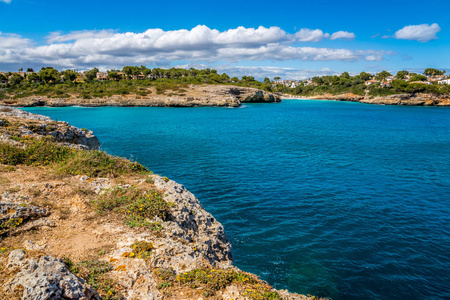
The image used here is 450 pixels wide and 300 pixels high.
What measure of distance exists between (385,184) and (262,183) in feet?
37.2

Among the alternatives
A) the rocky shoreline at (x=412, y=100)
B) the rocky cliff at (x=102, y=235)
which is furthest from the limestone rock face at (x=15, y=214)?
the rocky shoreline at (x=412, y=100)

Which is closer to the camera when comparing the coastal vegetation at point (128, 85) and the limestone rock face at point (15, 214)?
the limestone rock face at point (15, 214)

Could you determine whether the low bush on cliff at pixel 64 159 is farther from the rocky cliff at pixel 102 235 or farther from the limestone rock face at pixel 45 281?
the limestone rock face at pixel 45 281

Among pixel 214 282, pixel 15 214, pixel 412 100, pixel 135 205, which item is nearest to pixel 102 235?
pixel 135 205

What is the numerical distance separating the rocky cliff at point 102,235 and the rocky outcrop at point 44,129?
9.08 feet

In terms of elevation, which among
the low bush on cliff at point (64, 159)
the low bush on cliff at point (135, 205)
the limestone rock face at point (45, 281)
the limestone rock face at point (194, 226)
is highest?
the low bush on cliff at point (64, 159)

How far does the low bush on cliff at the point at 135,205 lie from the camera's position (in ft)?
33.0

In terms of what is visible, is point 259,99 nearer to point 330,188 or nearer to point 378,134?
point 378,134

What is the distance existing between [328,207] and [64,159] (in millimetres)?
17840

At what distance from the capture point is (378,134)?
170 ft

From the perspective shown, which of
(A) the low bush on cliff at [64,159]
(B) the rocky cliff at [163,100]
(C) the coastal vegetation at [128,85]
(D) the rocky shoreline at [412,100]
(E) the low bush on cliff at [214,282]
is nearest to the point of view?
(E) the low bush on cliff at [214,282]

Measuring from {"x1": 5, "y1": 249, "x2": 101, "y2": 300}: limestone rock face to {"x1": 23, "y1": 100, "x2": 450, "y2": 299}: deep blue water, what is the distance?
9.16 meters

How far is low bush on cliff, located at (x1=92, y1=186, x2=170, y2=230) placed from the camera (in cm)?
1006

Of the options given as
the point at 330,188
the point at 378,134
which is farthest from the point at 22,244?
the point at 378,134
